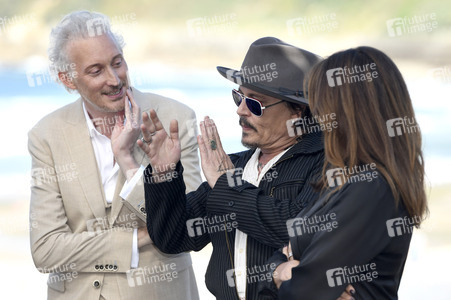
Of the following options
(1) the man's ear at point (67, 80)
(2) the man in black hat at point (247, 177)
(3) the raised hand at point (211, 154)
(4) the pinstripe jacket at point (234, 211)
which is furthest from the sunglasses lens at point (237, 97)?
(1) the man's ear at point (67, 80)

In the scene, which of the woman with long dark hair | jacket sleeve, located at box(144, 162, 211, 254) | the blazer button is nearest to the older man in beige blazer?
the blazer button

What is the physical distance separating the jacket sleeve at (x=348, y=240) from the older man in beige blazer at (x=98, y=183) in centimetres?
118

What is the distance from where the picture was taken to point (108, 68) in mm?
3545

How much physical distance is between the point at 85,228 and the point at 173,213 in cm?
53

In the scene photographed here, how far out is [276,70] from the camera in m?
3.26

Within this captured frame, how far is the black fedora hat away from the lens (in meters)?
3.18

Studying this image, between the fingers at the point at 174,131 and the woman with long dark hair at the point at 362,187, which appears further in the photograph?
the fingers at the point at 174,131

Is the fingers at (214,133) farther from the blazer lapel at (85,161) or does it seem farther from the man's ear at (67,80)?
Result: the man's ear at (67,80)

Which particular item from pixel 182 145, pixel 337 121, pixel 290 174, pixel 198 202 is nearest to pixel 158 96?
pixel 182 145

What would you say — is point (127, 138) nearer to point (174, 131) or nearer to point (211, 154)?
point (174, 131)

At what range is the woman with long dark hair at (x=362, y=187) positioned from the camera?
7.80 ft

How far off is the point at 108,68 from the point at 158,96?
12.6 inches

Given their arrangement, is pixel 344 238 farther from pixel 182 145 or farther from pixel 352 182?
pixel 182 145

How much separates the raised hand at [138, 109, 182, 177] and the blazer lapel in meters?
0.39
